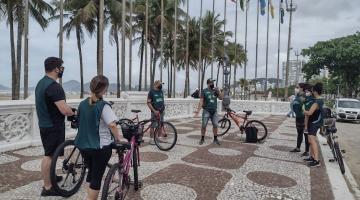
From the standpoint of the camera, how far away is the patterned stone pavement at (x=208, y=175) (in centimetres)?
483

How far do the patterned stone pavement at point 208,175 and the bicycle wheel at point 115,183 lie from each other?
2.14 ft

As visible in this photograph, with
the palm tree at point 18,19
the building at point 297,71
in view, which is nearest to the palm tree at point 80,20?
the palm tree at point 18,19

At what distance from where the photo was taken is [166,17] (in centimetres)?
3631

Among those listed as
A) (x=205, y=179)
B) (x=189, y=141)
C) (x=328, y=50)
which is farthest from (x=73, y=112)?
(x=328, y=50)

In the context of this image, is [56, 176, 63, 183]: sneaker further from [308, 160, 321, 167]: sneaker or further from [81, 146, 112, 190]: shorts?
[308, 160, 321, 167]: sneaker

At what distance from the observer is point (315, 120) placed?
703cm

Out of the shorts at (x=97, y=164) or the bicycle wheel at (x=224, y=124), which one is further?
the bicycle wheel at (x=224, y=124)

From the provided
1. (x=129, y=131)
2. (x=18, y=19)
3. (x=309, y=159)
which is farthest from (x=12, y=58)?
(x=309, y=159)

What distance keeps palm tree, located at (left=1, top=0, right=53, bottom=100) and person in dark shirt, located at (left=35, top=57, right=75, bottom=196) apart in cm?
2141

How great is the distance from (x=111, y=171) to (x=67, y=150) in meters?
1.19

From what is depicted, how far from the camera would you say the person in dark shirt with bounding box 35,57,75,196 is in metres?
4.12

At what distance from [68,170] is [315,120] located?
5332 millimetres

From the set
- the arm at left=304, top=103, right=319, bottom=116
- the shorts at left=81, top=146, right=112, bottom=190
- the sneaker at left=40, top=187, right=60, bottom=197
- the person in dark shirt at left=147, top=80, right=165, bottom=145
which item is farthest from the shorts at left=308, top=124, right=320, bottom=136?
the sneaker at left=40, top=187, right=60, bottom=197

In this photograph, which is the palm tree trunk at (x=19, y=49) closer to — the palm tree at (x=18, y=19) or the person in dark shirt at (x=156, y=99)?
the palm tree at (x=18, y=19)
